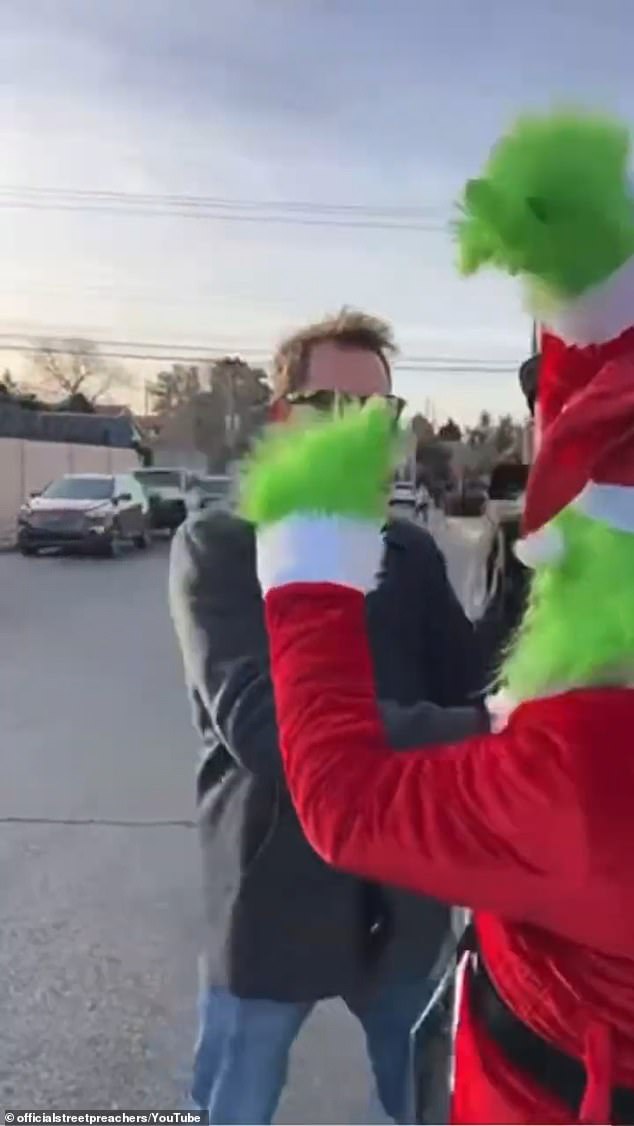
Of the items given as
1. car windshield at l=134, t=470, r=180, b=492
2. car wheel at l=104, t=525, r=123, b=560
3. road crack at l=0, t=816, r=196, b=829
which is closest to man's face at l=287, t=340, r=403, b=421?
road crack at l=0, t=816, r=196, b=829

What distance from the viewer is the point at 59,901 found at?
4227 mm

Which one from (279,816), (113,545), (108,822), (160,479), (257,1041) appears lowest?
(113,545)

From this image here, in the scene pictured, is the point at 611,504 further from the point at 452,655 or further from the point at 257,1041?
the point at 257,1041

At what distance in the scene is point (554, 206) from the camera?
3.45 ft

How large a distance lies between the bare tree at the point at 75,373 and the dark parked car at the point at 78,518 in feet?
56.6

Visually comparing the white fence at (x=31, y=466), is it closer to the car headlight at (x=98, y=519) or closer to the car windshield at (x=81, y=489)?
the car windshield at (x=81, y=489)

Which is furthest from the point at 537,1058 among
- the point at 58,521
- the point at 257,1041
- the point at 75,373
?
the point at 75,373

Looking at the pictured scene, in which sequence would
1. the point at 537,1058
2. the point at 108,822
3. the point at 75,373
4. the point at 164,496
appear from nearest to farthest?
the point at 537,1058
the point at 108,822
the point at 164,496
the point at 75,373

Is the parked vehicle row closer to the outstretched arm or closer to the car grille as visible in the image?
the car grille

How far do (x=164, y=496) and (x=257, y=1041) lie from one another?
23.7 metres

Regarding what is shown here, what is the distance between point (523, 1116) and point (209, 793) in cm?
83

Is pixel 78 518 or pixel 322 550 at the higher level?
pixel 322 550

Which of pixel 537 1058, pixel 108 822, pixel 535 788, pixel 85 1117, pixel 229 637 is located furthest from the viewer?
pixel 108 822

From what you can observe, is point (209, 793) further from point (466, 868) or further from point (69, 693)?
point (69, 693)
